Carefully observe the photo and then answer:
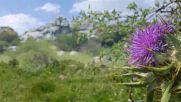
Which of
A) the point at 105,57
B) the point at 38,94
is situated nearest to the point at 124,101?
the point at 105,57

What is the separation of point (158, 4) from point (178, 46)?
353 centimetres

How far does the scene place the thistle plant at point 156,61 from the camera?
11.2 feet

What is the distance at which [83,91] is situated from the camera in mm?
14773

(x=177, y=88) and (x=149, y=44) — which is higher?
(x=149, y=44)

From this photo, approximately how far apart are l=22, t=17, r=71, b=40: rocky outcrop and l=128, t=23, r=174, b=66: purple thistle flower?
408 ft

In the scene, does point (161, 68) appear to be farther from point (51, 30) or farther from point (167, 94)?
point (51, 30)

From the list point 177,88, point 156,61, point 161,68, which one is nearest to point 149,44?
point 156,61

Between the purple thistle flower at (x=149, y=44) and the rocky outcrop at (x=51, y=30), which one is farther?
the rocky outcrop at (x=51, y=30)

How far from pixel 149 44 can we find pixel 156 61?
20 cm

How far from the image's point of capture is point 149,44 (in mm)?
3684

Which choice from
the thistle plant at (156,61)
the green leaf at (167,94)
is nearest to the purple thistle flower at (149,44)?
the thistle plant at (156,61)

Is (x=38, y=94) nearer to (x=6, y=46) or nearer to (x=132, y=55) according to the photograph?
(x=132, y=55)

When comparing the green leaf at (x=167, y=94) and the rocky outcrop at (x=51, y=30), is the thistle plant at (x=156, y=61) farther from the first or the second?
the rocky outcrop at (x=51, y=30)

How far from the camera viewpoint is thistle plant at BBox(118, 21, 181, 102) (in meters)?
3.42
